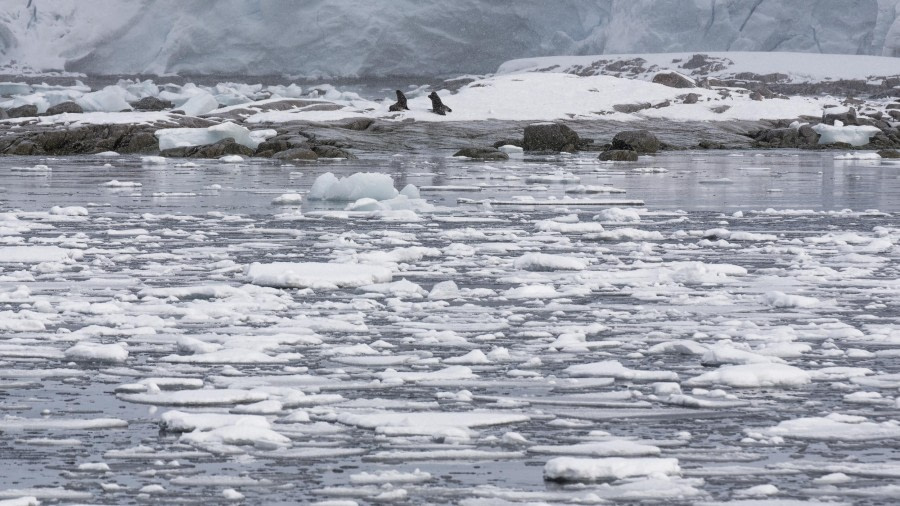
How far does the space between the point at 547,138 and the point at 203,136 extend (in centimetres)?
619

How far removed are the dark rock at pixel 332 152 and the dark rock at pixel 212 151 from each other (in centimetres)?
138

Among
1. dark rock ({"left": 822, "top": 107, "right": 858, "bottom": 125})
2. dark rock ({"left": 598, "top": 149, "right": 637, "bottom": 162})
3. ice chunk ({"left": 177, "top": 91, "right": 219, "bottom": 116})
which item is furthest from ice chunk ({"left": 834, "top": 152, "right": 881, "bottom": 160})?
ice chunk ({"left": 177, "top": 91, "right": 219, "bottom": 116})

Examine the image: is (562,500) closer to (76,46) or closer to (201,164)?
(201,164)

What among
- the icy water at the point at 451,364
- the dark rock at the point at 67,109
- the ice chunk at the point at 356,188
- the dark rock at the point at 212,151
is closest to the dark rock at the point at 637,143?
the dark rock at the point at 212,151

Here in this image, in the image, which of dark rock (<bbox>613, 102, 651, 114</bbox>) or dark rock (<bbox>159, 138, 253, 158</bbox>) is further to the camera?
dark rock (<bbox>613, 102, 651, 114</bbox>)

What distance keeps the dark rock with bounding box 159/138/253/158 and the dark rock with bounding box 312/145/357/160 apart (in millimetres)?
1382

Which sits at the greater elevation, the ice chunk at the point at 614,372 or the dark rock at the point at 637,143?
the dark rock at the point at 637,143

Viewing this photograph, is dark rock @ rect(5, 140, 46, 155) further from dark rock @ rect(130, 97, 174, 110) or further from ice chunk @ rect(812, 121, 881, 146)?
ice chunk @ rect(812, 121, 881, 146)

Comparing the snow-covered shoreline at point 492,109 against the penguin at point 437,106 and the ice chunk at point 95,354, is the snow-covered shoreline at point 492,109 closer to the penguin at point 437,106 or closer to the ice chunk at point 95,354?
the penguin at point 437,106

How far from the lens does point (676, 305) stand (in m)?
6.02

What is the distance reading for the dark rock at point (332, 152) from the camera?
21.1 m

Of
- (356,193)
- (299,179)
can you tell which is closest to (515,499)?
(356,193)

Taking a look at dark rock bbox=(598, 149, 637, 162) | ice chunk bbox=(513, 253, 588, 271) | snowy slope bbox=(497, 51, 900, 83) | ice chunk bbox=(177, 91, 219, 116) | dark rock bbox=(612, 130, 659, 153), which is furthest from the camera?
snowy slope bbox=(497, 51, 900, 83)

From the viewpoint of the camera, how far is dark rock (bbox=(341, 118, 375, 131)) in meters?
25.4
